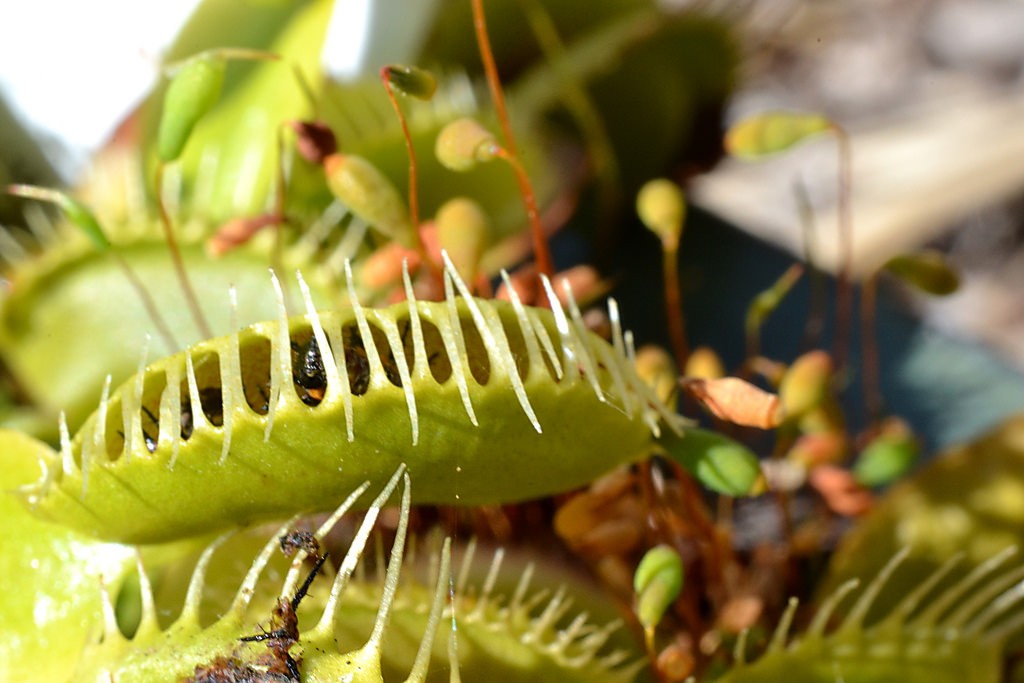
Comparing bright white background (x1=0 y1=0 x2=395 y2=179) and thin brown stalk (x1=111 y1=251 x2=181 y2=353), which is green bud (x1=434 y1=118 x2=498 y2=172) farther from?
bright white background (x1=0 y1=0 x2=395 y2=179)

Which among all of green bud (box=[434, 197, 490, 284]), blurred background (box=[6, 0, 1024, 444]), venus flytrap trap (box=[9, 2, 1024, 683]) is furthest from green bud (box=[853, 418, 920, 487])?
green bud (box=[434, 197, 490, 284])

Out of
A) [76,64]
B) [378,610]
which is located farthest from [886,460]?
[76,64]

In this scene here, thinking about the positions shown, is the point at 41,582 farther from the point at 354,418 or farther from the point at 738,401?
the point at 738,401

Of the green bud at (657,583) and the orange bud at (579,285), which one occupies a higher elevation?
the orange bud at (579,285)

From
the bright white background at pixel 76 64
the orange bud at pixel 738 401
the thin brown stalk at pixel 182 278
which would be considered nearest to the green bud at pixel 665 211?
the orange bud at pixel 738 401

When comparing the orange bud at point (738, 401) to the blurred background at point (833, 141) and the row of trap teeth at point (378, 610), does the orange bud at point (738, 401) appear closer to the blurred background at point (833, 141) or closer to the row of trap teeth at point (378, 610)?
the row of trap teeth at point (378, 610)

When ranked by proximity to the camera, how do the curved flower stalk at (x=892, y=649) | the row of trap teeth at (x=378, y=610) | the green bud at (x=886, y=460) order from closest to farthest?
the row of trap teeth at (x=378, y=610) → the curved flower stalk at (x=892, y=649) → the green bud at (x=886, y=460)
